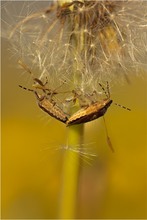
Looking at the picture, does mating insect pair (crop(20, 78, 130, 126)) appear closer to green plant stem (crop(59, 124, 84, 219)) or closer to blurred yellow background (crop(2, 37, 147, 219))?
green plant stem (crop(59, 124, 84, 219))

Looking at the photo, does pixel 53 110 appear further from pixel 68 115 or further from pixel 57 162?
pixel 57 162

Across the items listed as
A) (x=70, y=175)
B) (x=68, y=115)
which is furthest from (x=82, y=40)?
(x=70, y=175)

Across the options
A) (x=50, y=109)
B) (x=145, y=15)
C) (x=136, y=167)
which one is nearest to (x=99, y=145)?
(x=136, y=167)

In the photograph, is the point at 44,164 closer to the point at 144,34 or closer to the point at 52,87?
the point at 52,87

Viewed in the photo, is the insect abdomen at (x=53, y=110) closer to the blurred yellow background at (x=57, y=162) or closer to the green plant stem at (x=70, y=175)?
the green plant stem at (x=70, y=175)

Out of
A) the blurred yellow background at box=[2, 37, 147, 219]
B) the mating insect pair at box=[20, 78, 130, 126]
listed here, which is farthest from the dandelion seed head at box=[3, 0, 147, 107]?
the blurred yellow background at box=[2, 37, 147, 219]
